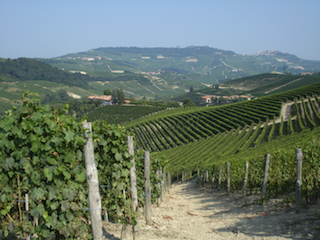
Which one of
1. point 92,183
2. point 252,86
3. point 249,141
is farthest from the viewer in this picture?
point 252,86

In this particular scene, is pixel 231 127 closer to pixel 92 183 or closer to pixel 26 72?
pixel 92 183

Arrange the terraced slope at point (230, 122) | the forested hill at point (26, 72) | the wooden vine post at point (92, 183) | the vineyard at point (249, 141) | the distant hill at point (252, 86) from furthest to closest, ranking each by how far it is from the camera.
Answer: the forested hill at point (26, 72)
the distant hill at point (252, 86)
the terraced slope at point (230, 122)
the vineyard at point (249, 141)
the wooden vine post at point (92, 183)

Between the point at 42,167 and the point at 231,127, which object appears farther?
the point at 231,127

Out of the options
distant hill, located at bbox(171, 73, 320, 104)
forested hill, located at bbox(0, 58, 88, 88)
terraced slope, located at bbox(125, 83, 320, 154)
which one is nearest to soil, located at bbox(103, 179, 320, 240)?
terraced slope, located at bbox(125, 83, 320, 154)

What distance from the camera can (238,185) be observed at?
1212cm

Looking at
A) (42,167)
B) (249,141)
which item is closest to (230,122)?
(249,141)

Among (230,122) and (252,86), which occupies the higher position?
(252,86)

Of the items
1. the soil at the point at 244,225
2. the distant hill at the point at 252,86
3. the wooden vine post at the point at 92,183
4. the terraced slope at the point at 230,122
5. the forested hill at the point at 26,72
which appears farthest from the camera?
the forested hill at the point at 26,72

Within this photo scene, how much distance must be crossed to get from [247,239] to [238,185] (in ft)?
23.0

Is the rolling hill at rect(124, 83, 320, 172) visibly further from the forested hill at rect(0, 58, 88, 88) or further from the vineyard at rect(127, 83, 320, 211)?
the forested hill at rect(0, 58, 88, 88)

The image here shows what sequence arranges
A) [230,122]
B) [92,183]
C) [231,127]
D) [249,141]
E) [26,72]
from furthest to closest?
[26,72]
[230,122]
[231,127]
[249,141]
[92,183]

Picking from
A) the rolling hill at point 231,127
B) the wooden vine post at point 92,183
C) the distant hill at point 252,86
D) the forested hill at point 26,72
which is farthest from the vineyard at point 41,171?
the forested hill at point 26,72

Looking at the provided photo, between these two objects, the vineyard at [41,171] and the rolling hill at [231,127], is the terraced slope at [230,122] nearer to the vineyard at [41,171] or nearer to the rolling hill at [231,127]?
the rolling hill at [231,127]

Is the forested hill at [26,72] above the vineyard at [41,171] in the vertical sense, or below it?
above
